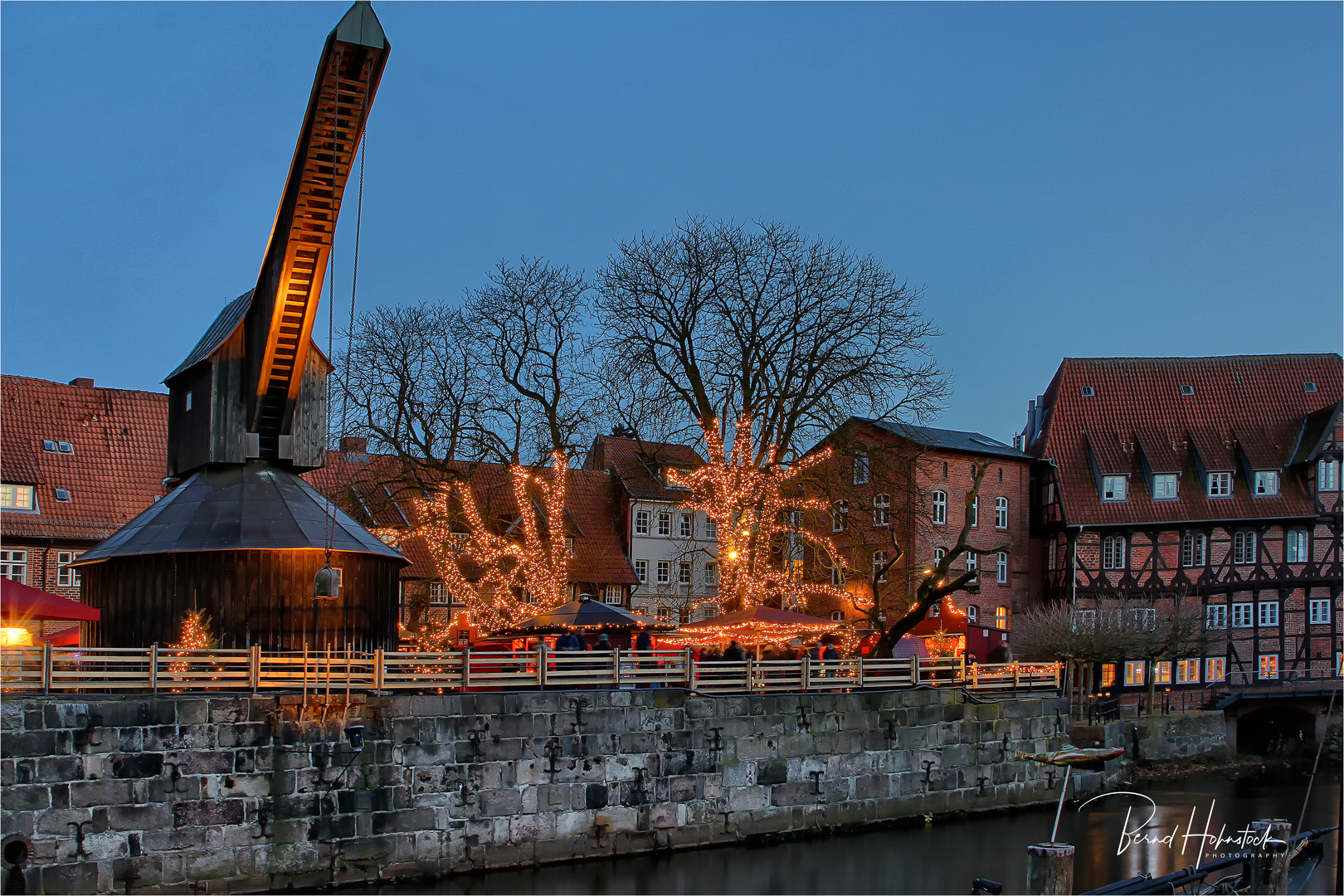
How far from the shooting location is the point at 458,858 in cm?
2048

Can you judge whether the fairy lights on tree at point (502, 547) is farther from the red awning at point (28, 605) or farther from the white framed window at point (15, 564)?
the red awning at point (28, 605)

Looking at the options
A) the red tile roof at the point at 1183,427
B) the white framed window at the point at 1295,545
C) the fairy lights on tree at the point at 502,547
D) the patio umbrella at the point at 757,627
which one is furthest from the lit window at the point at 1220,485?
the patio umbrella at the point at 757,627

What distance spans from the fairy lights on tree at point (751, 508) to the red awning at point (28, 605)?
14.9 m

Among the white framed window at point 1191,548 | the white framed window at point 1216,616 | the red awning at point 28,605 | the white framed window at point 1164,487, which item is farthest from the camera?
the white framed window at point 1164,487

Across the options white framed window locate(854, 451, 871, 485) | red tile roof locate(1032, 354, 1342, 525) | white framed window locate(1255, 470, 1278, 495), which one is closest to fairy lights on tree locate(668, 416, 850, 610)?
white framed window locate(854, 451, 871, 485)

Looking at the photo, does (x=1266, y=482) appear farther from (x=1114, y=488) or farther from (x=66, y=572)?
(x=66, y=572)

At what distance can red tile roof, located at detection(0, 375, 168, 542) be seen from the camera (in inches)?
1490

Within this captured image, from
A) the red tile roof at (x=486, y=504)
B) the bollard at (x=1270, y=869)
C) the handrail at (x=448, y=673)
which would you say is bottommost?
the bollard at (x=1270, y=869)

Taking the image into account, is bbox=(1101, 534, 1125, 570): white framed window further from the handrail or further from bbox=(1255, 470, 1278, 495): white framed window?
the handrail

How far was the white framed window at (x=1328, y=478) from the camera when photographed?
4584 cm

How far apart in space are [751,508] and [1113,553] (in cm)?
1918

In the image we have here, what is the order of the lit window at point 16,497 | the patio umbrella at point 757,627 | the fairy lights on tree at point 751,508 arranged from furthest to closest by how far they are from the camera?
the lit window at point 16,497
the fairy lights on tree at point 751,508
the patio umbrella at point 757,627

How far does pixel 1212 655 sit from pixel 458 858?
31.7 m

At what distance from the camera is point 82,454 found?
130 ft
